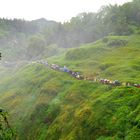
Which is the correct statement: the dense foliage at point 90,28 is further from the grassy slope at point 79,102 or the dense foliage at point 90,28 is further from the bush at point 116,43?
the grassy slope at point 79,102

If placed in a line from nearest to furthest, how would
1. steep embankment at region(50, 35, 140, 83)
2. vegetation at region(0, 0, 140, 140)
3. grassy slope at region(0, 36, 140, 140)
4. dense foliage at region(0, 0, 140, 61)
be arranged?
1. vegetation at region(0, 0, 140, 140)
2. grassy slope at region(0, 36, 140, 140)
3. steep embankment at region(50, 35, 140, 83)
4. dense foliage at region(0, 0, 140, 61)

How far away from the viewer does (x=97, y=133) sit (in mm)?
43844

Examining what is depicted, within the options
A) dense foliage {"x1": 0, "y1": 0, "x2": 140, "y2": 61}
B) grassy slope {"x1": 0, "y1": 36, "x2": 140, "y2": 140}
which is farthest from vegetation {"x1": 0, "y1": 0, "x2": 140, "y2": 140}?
dense foliage {"x1": 0, "y1": 0, "x2": 140, "y2": 61}

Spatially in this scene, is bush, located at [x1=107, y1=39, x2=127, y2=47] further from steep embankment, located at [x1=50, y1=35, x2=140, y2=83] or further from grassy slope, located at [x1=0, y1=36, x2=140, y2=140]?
grassy slope, located at [x1=0, y1=36, x2=140, y2=140]

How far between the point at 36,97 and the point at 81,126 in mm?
27919

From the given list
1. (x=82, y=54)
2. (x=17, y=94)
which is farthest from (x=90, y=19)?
(x=17, y=94)

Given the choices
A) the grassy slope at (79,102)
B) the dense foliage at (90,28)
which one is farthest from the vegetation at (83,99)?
the dense foliage at (90,28)

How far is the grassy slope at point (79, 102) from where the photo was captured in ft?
145

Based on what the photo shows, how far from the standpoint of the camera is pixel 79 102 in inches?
2306

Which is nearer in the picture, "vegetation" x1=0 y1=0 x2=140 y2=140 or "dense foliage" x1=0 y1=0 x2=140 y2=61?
"vegetation" x1=0 y1=0 x2=140 y2=140

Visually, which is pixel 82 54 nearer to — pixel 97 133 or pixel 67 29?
pixel 97 133

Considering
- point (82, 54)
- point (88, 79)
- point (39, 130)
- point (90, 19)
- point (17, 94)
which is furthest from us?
point (90, 19)

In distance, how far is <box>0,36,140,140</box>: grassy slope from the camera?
44156 millimetres

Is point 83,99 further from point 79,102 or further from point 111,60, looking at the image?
point 111,60
